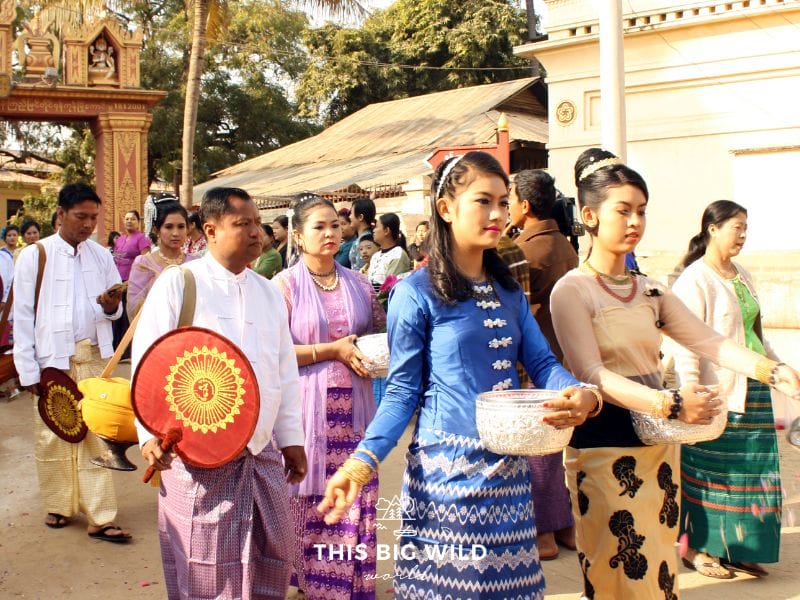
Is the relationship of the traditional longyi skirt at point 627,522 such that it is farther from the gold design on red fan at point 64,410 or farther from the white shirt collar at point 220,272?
the gold design on red fan at point 64,410

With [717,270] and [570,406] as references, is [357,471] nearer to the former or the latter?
[570,406]

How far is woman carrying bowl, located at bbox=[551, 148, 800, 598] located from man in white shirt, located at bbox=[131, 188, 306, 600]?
103 centimetres

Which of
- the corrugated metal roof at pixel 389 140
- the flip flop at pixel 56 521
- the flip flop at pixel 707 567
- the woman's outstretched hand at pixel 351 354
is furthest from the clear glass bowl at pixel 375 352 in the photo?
the corrugated metal roof at pixel 389 140

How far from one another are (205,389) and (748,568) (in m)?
2.99

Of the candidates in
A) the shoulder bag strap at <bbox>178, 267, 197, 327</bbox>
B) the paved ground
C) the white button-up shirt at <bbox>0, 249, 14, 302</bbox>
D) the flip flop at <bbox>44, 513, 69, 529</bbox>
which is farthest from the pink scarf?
the white button-up shirt at <bbox>0, 249, 14, 302</bbox>

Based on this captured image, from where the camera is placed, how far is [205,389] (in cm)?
297

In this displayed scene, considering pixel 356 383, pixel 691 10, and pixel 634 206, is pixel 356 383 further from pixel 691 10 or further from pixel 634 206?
pixel 691 10

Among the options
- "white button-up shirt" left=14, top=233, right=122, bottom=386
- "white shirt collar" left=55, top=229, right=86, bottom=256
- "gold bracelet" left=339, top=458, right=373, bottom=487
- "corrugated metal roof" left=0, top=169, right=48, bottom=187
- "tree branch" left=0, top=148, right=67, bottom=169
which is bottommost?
"gold bracelet" left=339, top=458, right=373, bottom=487

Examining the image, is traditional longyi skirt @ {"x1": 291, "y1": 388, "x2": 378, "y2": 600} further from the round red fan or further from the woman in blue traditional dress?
the woman in blue traditional dress

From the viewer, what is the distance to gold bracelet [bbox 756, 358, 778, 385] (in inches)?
121

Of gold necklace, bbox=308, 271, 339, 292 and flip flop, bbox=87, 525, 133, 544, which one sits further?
flip flop, bbox=87, 525, 133, 544

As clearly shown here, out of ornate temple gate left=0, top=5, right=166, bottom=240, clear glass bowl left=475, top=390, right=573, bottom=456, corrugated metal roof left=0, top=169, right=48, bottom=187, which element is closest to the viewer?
clear glass bowl left=475, top=390, right=573, bottom=456

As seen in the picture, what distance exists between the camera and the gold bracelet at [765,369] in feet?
10.1

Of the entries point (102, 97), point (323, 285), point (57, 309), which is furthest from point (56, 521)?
point (102, 97)
